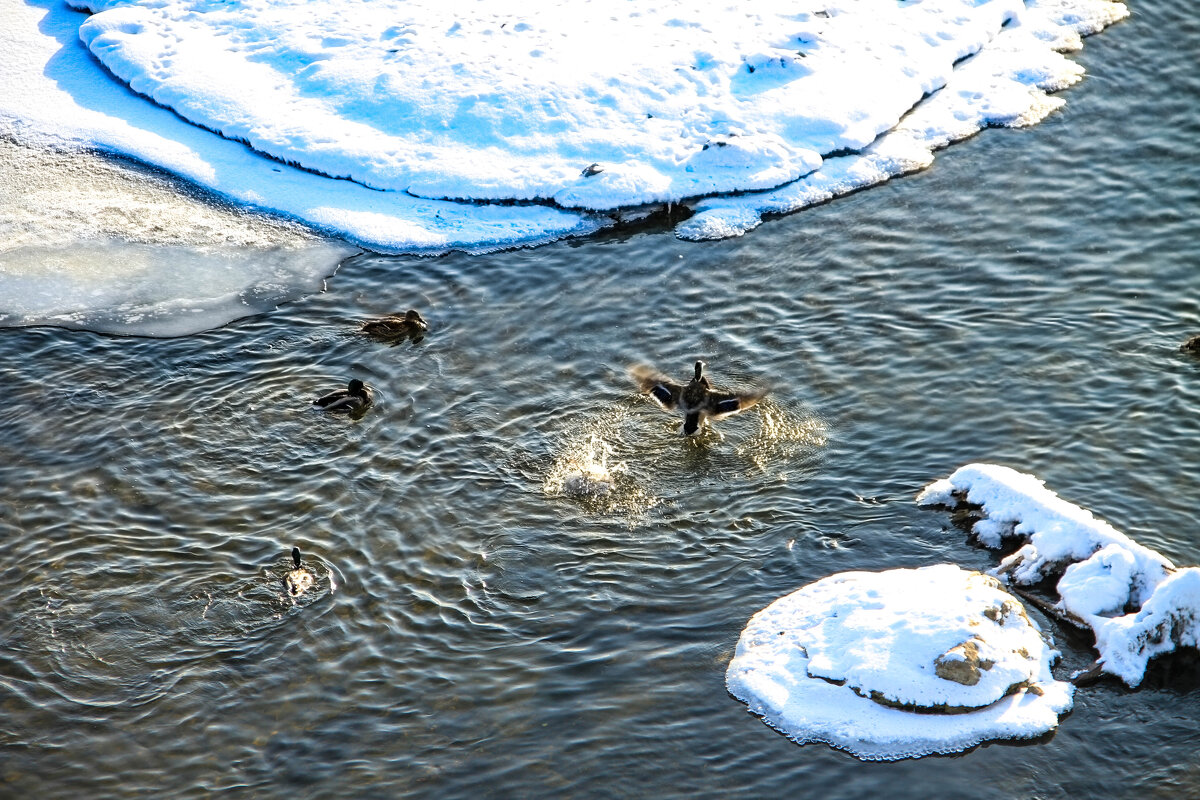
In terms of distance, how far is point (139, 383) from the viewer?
1572cm

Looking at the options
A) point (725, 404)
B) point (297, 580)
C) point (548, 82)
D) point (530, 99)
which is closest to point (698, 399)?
point (725, 404)

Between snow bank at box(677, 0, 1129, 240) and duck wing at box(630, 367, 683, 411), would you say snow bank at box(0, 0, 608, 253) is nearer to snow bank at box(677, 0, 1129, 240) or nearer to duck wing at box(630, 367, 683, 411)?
snow bank at box(677, 0, 1129, 240)

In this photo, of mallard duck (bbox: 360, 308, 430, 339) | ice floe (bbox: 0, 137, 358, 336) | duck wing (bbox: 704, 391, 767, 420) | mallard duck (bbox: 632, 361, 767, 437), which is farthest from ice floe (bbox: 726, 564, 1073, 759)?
ice floe (bbox: 0, 137, 358, 336)

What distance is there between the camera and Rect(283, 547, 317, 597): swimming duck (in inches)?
485

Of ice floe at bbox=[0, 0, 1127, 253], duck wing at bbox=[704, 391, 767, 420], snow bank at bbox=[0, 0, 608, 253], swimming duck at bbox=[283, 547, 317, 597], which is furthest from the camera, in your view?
ice floe at bbox=[0, 0, 1127, 253]

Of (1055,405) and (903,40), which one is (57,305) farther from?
(903,40)

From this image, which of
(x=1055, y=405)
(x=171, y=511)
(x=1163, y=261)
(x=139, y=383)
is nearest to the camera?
(x=171, y=511)

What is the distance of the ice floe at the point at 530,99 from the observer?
63.2ft

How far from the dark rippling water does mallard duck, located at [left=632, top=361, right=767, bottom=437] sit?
309 mm

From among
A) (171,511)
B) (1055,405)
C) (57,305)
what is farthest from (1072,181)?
(57,305)

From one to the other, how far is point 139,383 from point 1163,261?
1429 cm

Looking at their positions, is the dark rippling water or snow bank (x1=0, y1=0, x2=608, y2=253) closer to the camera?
the dark rippling water

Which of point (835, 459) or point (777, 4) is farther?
point (777, 4)

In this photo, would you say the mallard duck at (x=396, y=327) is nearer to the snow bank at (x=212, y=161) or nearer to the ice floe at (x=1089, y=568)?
the snow bank at (x=212, y=161)
